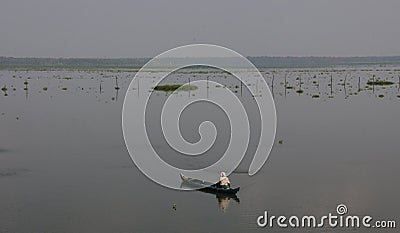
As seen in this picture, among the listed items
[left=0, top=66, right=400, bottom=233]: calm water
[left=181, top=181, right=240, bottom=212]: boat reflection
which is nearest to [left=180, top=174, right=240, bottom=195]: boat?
[left=181, top=181, right=240, bottom=212]: boat reflection

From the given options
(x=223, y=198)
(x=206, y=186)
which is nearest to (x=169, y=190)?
(x=206, y=186)

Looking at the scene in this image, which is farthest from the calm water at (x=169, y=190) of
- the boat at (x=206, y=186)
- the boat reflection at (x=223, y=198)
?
the boat at (x=206, y=186)

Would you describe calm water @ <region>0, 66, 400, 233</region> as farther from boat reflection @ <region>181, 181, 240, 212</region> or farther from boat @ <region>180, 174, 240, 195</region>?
boat @ <region>180, 174, 240, 195</region>

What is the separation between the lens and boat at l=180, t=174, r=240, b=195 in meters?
11.6

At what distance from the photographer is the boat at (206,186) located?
37.9ft

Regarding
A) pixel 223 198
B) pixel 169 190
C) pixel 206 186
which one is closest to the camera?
pixel 223 198

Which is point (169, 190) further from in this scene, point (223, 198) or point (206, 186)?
point (223, 198)

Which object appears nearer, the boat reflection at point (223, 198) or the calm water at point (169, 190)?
the calm water at point (169, 190)

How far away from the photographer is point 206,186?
12.0 meters

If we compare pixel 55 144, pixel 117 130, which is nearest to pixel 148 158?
pixel 55 144

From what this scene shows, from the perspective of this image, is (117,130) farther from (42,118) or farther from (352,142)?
(352,142)

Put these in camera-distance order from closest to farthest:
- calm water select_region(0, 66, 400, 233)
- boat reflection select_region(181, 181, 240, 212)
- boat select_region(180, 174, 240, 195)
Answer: calm water select_region(0, 66, 400, 233) < boat reflection select_region(181, 181, 240, 212) < boat select_region(180, 174, 240, 195)

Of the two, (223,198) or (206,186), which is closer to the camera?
(223,198)

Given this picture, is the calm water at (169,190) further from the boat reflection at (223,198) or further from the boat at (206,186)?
the boat at (206,186)
